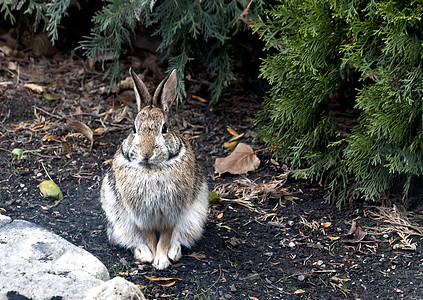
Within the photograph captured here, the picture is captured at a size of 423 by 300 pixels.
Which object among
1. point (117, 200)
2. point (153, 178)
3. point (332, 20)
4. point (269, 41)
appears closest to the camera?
point (153, 178)

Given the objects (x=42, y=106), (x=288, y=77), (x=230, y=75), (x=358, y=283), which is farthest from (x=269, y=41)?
(x=42, y=106)

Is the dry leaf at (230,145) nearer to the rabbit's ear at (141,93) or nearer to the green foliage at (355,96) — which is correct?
the green foliage at (355,96)

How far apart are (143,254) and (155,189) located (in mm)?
602

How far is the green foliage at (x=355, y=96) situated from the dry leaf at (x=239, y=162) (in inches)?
12.4

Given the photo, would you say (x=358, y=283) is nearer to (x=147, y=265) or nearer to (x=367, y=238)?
(x=367, y=238)

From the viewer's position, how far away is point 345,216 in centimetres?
541

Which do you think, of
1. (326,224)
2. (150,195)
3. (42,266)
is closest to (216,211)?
(326,224)

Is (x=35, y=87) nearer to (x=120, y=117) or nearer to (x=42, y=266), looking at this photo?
(x=120, y=117)

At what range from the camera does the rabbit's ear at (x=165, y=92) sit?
14.5ft

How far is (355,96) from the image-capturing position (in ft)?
16.0

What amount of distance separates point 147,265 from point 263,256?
0.96m

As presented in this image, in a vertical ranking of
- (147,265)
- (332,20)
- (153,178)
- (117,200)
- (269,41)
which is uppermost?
(332,20)

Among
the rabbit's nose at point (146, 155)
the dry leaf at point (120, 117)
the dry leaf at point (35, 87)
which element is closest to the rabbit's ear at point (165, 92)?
the rabbit's nose at point (146, 155)

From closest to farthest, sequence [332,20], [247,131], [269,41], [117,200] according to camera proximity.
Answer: [117,200], [332,20], [269,41], [247,131]
